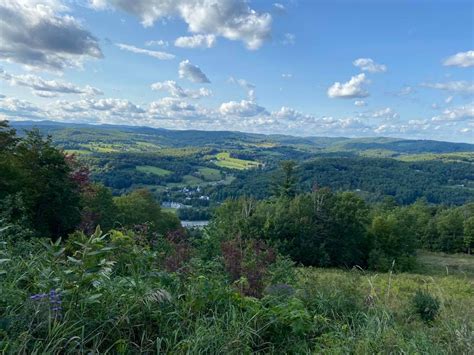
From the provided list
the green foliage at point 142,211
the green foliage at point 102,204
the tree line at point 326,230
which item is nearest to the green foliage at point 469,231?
the tree line at point 326,230

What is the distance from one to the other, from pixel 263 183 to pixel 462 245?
61440 mm

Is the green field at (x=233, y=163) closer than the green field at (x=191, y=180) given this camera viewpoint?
No

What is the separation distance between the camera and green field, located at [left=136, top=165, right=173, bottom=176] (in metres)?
117

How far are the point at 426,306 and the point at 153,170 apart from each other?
391ft

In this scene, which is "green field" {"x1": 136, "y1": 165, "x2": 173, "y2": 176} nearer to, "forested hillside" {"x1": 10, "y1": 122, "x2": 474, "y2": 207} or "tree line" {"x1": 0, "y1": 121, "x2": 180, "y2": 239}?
"forested hillside" {"x1": 10, "y1": 122, "x2": 474, "y2": 207}

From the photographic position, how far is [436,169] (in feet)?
567

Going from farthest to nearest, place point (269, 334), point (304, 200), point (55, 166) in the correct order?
point (304, 200), point (55, 166), point (269, 334)

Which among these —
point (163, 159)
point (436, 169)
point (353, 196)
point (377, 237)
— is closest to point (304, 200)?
point (353, 196)

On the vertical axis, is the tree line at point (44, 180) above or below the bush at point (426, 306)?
below

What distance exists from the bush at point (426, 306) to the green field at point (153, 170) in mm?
113133

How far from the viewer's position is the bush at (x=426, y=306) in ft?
17.8

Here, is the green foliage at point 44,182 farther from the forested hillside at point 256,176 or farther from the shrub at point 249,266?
the forested hillside at point 256,176

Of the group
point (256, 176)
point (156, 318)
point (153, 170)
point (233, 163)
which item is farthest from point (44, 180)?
point (233, 163)

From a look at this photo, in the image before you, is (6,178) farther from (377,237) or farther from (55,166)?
Result: (377,237)
